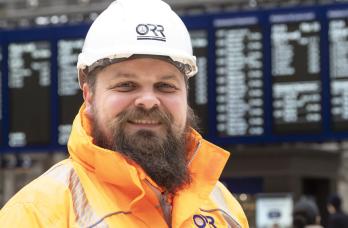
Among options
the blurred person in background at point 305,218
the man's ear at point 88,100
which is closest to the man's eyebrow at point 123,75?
the man's ear at point 88,100

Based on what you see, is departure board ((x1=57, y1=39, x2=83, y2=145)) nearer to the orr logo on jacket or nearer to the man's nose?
the orr logo on jacket

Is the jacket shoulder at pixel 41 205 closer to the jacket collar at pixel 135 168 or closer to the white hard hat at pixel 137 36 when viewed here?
the jacket collar at pixel 135 168

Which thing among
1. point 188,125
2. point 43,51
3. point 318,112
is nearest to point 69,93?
point 43,51

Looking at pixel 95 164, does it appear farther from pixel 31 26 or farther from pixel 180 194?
pixel 31 26

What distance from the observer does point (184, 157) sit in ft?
6.86

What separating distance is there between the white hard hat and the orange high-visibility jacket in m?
0.17

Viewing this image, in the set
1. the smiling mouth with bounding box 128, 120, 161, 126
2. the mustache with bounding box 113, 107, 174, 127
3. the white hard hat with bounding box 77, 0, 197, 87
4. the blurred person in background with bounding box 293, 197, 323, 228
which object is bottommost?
the blurred person in background with bounding box 293, 197, 323, 228

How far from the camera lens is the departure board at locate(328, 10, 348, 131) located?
8.55 meters

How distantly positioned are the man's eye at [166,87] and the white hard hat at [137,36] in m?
0.06

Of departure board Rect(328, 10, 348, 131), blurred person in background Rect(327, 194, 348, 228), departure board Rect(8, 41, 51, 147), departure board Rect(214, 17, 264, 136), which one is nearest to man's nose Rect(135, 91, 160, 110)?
blurred person in background Rect(327, 194, 348, 228)

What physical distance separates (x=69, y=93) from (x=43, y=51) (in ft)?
1.98

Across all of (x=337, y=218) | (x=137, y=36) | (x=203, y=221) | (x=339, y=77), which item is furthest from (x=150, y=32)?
(x=339, y=77)

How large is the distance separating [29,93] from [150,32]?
789 centimetres

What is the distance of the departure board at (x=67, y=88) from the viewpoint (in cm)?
955
